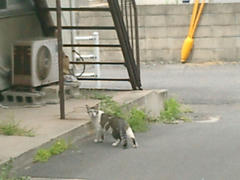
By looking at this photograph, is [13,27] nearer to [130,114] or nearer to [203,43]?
[130,114]

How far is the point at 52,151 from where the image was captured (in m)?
7.46

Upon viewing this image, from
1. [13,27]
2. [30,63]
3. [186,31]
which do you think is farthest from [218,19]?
[30,63]

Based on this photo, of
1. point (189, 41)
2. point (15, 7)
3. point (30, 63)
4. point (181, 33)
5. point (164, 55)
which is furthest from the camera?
point (164, 55)

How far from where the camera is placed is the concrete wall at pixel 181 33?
17688 mm

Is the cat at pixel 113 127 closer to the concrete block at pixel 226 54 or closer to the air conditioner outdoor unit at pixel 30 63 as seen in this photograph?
the air conditioner outdoor unit at pixel 30 63

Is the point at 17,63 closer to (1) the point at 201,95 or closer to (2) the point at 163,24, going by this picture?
(1) the point at 201,95

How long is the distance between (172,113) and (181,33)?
722cm

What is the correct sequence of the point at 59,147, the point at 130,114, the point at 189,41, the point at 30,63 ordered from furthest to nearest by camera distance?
the point at 189,41, the point at 30,63, the point at 130,114, the point at 59,147

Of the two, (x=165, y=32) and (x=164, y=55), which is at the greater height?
(x=165, y=32)

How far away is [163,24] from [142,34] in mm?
653

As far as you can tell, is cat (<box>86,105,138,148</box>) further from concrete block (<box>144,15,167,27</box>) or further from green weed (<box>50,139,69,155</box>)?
concrete block (<box>144,15,167,27</box>)

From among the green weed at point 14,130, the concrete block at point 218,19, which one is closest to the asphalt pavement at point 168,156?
the green weed at point 14,130

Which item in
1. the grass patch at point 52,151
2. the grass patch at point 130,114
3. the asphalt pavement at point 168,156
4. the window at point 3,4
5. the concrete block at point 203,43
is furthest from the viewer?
the concrete block at point 203,43

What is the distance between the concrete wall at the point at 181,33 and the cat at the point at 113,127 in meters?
9.80
